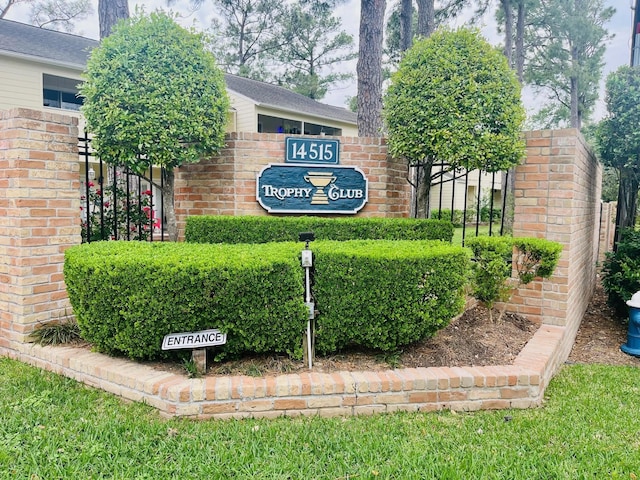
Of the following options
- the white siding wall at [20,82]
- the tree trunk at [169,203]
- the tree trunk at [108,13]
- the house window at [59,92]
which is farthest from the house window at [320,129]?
the tree trunk at [169,203]

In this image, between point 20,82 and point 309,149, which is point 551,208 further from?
point 20,82

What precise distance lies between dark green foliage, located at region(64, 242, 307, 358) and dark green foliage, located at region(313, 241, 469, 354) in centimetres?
21

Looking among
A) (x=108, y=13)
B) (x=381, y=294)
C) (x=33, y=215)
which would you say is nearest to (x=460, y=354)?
(x=381, y=294)

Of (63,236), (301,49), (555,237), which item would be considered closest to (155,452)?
(63,236)

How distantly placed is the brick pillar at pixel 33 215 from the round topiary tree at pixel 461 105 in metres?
3.24

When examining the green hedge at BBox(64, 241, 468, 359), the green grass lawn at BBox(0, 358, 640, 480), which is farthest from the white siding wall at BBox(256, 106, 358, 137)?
the green grass lawn at BBox(0, 358, 640, 480)

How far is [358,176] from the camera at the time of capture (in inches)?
210

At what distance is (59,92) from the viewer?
14461 mm

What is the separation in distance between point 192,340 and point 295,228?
1880 millimetres

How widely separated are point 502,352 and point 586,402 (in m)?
0.66

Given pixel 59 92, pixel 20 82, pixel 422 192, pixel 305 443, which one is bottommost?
pixel 305 443

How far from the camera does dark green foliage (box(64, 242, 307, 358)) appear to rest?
3135mm

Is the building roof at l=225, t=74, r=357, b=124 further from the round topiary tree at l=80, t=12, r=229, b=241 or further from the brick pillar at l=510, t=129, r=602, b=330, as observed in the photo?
the brick pillar at l=510, t=129, r=602, b=330

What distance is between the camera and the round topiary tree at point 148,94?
4.43 metres
